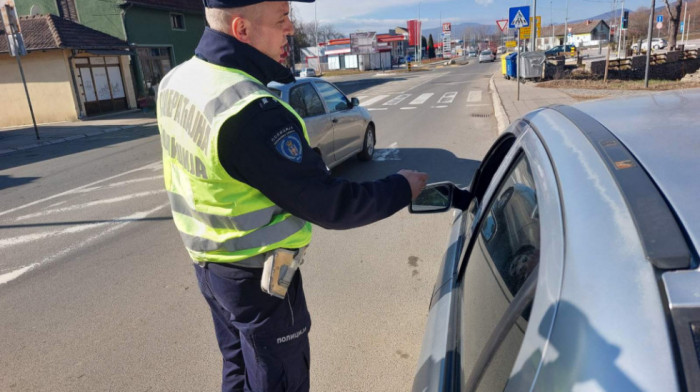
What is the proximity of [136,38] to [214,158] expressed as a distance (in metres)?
25.4

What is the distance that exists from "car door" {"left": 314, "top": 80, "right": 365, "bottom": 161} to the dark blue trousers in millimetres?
5688

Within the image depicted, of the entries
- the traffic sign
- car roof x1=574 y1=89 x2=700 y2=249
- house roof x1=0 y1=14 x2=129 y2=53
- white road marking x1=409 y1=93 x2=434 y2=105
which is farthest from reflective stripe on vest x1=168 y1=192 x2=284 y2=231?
house roof x1=0 y1=14 x2=129 y2=53

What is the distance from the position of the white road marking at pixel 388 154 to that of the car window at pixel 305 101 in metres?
2.10

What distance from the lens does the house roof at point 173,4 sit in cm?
2328

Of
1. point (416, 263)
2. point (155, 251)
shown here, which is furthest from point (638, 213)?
point (155, 251)

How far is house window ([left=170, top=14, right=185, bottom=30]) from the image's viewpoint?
26.0 meters

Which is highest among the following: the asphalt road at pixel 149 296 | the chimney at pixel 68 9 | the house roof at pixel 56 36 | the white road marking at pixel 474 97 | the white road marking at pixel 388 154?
the chimney at pixel 68 9

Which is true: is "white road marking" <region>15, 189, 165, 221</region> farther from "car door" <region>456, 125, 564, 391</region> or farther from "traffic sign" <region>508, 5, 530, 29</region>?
"traffic sign" <region>508, 5, 530, 29</region>

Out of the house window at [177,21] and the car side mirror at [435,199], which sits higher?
the house window at [177,21]

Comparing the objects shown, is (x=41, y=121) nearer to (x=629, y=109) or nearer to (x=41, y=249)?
(x=41, y=249)

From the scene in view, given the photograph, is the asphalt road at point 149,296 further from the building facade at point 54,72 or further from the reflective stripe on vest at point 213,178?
the building facade at point 54,72

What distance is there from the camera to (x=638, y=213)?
0.91m

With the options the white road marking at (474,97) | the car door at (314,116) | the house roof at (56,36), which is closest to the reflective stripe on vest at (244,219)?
the car door at (314,116)

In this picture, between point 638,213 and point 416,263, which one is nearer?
point 638,213
